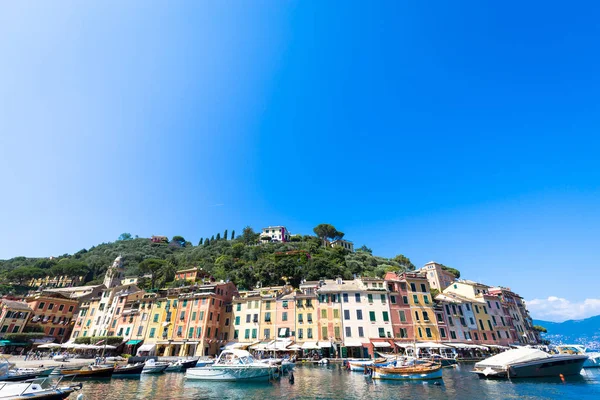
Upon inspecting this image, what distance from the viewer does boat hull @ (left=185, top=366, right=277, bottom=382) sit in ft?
87.8

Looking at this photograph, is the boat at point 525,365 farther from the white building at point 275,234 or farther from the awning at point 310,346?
the white building at point 275,234

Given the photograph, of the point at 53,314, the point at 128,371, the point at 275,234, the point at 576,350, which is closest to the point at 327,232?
the point at 275,234

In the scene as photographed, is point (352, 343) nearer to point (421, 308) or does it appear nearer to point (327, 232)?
point (421, 308)

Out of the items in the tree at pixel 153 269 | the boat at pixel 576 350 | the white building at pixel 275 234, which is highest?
the white building at pixel 275 234

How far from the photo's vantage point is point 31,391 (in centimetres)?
1513

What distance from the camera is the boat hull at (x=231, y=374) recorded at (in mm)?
26766

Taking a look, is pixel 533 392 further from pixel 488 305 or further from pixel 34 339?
pixel 34 339

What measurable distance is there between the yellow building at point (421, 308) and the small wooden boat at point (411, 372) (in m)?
19.4

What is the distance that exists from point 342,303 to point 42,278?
110341mm

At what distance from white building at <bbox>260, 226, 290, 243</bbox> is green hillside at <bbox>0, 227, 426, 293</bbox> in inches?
227

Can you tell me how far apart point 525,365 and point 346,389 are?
1746cm

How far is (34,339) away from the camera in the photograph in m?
55.6

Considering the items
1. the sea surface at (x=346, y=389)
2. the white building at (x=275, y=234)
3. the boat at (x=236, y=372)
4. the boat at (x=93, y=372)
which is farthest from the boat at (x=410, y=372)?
the white building at (x=275, y=234)

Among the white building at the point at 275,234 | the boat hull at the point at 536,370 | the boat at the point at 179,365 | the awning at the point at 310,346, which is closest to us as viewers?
the boat hull at the point at 536,370
